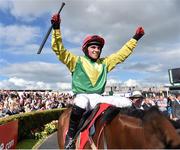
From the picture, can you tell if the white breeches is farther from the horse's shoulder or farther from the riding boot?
the horse's shoulder

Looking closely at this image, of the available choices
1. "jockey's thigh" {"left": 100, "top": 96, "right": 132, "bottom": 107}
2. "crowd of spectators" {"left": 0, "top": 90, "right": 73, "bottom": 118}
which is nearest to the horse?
"jockey's thigh" {"left": 100, "top": 96, "right": 132, "bottom": 107}

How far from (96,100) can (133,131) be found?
1223 mm

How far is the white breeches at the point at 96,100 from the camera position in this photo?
4.93 meters

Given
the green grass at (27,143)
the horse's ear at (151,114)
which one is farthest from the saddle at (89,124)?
the green grass at (27,143)

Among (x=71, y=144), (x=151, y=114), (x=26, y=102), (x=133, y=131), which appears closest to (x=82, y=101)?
(x=71, y=144)

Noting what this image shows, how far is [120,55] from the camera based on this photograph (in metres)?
6.06

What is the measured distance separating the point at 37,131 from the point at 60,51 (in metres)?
13.7

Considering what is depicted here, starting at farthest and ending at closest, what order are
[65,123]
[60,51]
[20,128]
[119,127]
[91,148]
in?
[20,128] < [65,123] < [60,51] < [91,148] < [119,127]

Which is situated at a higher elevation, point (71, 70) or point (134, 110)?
point (71, 70)

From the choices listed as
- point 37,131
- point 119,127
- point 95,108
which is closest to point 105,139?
point 119,127

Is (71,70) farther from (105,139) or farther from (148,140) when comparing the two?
(148,140)

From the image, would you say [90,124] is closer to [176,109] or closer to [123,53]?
[123,53]

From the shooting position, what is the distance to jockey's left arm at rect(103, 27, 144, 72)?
5.98m

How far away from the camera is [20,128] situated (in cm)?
1634
